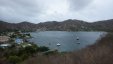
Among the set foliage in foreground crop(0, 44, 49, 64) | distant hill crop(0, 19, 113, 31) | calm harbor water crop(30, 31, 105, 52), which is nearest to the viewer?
foliage in foreground crop(0, 44, 49, 64)

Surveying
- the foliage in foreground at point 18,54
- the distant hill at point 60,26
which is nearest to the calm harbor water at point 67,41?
the foliage in foreground at point 18,54

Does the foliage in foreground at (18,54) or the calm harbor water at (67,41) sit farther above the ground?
the foliage in foreground at (18,54)

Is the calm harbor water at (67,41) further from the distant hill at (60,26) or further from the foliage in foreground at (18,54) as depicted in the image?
the distant hill at (60,26)

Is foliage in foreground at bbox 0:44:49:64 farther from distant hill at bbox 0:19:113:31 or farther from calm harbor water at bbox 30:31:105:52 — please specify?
distant hill at bbox 0:19:113:31

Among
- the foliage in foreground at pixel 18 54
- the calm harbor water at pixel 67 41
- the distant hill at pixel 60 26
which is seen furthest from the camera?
the distant hill at pixel 60 26

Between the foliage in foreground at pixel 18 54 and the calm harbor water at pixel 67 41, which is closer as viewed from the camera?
the foliage in foreground at pixel 18 54

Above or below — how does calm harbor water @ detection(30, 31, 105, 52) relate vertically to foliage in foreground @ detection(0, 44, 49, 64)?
below

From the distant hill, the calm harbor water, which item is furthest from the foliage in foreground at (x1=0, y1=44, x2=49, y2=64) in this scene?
the distant hill

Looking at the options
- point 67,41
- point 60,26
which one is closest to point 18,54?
point 67,41

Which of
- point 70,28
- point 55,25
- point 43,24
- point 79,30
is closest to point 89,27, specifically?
point 79,30

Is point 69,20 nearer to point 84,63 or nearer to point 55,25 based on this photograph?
point 55,25

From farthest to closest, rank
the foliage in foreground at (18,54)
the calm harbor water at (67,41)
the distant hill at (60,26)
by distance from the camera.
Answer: the distant hill at (60,26), the calm harbor water at (67,41), the foliage in foreground at (18,54)
